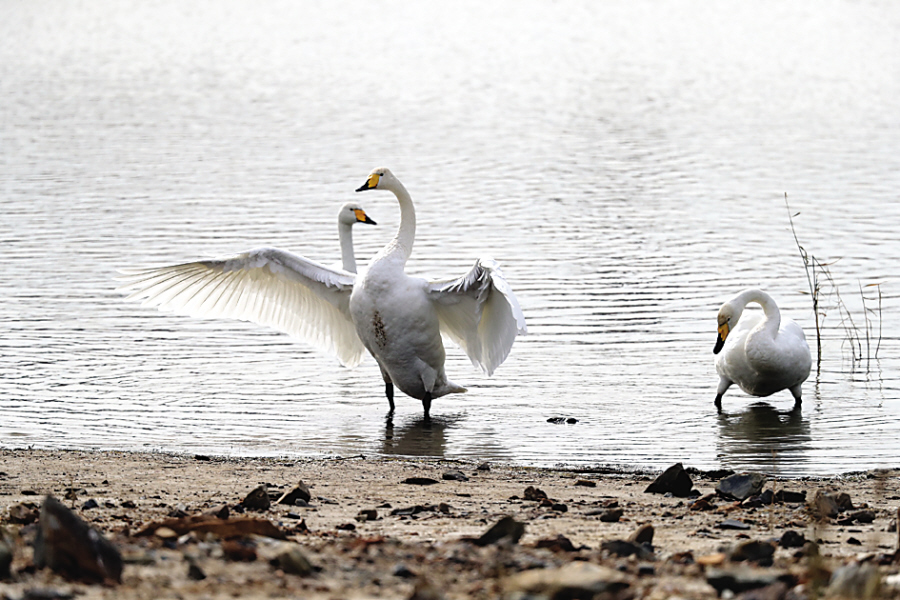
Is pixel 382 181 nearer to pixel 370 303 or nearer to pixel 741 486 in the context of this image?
pixel 370 303

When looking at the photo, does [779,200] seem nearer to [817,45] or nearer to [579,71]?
[579,71]

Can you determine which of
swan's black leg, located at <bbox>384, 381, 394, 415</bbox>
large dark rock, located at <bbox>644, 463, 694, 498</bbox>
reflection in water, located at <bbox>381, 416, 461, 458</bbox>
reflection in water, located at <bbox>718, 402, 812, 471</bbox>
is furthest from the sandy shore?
swan's black leg, located at <bbox>384, 381, 394, 415</bbox>

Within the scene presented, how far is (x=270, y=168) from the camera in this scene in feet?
79.4

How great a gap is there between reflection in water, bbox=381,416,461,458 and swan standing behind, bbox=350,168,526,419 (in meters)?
0.33

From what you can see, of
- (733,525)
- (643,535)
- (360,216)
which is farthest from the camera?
(360,216)

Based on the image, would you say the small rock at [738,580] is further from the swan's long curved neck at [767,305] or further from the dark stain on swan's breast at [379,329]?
the swan's long curved neck at [767,305]

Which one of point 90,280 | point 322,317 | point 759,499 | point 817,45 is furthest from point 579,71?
point 759,499

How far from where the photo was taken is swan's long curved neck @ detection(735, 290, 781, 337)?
1050 centimetres

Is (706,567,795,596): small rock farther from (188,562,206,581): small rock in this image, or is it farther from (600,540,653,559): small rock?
(188,562,206,581): small rock

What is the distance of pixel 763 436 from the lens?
955cm

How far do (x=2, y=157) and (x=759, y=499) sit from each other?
865 inches

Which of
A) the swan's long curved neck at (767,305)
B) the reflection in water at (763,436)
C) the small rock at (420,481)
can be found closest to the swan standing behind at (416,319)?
the reflection in water at (763,436)

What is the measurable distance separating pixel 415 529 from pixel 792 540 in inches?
70.7

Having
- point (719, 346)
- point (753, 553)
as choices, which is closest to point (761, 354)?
point (719, 346)
